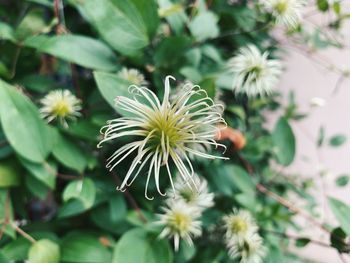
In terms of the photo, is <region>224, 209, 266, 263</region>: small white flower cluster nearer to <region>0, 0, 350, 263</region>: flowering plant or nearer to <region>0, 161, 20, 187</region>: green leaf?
<region>0, 0, 350, 263</region>: flowering plant

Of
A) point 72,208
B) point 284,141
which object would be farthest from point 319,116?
point 72,208

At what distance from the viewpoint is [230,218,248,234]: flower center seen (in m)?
0.50

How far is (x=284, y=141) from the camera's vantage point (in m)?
0.56

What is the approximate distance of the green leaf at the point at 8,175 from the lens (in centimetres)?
46

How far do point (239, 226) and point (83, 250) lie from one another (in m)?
0.18

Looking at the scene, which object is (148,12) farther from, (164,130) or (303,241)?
(303,241)

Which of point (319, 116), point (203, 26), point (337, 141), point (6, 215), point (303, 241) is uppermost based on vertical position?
point (203, 26)

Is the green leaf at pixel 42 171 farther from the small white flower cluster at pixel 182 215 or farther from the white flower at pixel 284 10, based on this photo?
the white flower at pixel 284 10

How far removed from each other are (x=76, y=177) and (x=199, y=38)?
0.73 ft

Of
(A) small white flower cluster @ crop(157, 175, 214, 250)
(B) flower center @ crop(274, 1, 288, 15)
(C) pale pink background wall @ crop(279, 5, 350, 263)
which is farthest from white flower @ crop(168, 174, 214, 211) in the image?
(C) pale pink background wall @ crop(279, 5, 350, 263)

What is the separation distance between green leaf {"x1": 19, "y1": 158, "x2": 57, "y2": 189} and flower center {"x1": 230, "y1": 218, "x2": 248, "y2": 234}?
0.21 meters

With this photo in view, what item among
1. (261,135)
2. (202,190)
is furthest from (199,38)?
(261,135)

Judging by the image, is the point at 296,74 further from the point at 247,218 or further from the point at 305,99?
the point at 247,218

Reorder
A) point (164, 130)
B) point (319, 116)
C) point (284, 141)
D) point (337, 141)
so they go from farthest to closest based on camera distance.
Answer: point (319, 116), point (337, 141), point (284, 141), point (164, 130)
